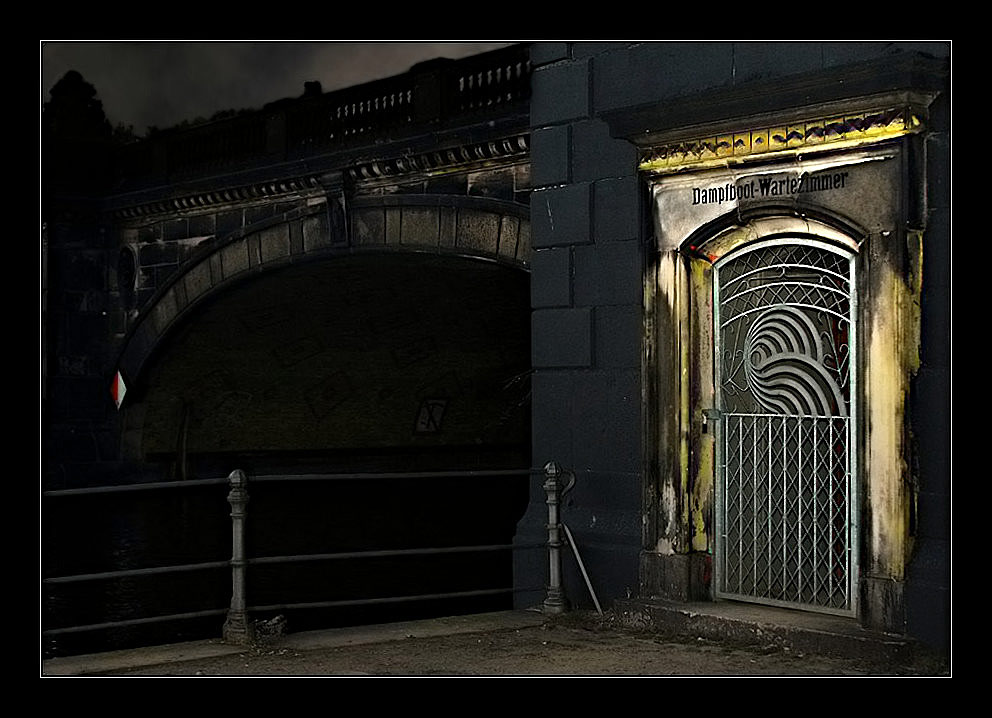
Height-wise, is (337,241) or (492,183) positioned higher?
(492,183)

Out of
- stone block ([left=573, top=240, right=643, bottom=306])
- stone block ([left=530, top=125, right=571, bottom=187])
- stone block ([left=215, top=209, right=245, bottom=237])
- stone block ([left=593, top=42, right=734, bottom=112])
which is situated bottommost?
stone block ([left=573, top=240, right=643, bottom=306])

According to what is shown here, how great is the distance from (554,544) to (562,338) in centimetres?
143

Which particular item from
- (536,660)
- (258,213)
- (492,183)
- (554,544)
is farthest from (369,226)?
(536,660)

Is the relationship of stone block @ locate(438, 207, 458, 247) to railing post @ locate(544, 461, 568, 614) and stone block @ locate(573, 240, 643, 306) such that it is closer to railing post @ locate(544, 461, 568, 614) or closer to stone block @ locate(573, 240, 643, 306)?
stone block @ locate(573, 240, 643, 306)

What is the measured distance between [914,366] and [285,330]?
17.7m

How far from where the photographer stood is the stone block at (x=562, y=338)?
32.2 ft

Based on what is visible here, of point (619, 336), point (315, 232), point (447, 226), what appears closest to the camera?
point (619, 336)

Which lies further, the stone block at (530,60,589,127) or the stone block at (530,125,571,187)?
the stone block at (530,125,571,187)

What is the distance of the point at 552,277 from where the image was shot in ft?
33.2

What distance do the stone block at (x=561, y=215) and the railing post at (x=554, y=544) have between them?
153 centimetres

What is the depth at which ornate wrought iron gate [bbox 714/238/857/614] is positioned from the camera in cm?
847

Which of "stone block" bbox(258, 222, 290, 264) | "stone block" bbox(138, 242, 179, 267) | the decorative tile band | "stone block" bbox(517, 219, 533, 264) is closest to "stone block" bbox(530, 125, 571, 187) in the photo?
the decorative tile band

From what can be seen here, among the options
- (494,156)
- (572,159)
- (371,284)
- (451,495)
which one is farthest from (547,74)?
(451,495)

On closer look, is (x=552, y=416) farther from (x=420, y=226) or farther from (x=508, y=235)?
(x=420, y=226)
